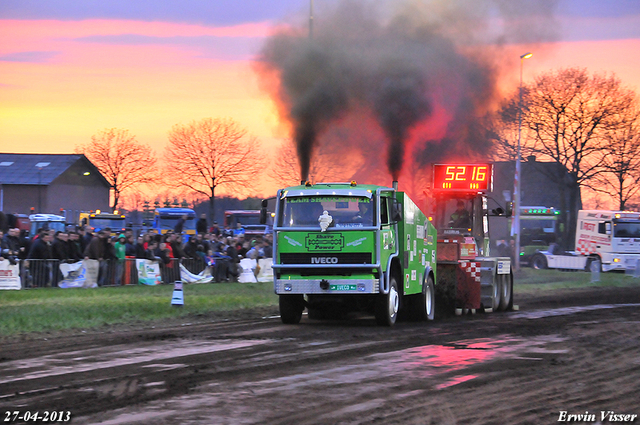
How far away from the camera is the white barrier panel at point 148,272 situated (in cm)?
2467

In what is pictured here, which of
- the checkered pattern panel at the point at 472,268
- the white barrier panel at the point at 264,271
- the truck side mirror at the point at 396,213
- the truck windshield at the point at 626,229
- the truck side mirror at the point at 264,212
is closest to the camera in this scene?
the truck side mirror at the point at 396,213

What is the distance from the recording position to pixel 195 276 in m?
26.5

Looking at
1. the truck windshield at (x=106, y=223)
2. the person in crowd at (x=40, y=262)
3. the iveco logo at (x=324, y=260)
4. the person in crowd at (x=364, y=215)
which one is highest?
the person in crowd at (x=364, y=215)

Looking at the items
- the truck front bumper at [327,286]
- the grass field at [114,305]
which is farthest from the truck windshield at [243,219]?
the truck front bumper at [327,286]

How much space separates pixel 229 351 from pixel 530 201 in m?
77.7

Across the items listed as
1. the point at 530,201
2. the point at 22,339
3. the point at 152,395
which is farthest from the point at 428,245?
the point at 530,201

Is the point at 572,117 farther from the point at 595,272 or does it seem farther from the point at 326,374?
the point at 326,374

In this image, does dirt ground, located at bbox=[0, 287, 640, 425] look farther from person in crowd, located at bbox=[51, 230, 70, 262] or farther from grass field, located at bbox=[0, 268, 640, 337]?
person in crowd, located at bbox=[51, 230, 70, 262]

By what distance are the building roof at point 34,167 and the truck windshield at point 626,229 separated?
51.9 metres

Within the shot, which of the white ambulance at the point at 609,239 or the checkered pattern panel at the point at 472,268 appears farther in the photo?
the white ambulance at the point at 609,239

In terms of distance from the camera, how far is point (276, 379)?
8.78 m

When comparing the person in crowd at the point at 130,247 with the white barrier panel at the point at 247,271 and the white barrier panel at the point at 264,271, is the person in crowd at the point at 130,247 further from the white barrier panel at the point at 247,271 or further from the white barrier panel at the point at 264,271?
the white barrier panel at the point at 264,271

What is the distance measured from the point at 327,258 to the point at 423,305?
9.91 feet

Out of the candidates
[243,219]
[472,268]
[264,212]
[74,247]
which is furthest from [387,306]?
[243,219]
